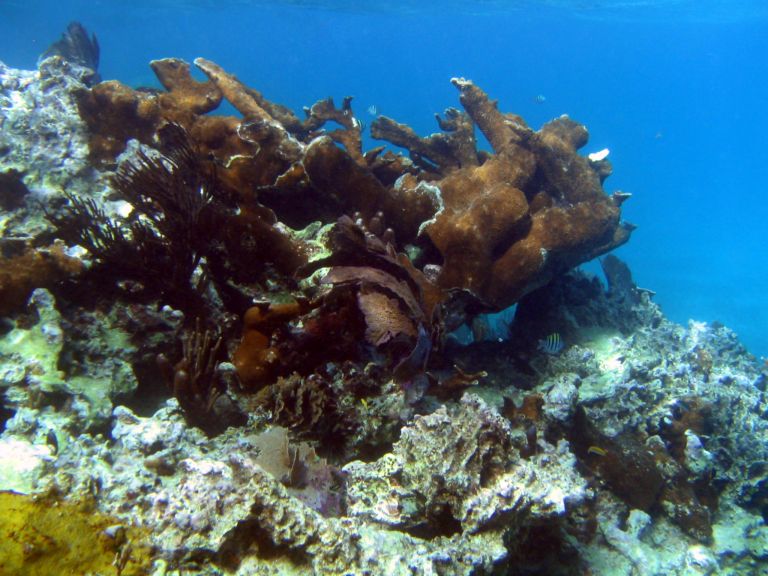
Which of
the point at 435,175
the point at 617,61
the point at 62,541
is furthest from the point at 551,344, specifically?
the point at 617,61

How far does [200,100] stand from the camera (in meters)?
6.48

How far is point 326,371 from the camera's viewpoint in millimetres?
3549

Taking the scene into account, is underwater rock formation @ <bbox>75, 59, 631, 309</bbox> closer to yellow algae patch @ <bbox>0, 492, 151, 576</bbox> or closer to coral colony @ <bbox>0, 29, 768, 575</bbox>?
coral colony @ <bbox>0, 29, 768, 575</bbox>

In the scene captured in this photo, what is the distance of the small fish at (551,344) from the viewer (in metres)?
5.44

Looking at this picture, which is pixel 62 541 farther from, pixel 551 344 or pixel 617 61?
pixel 617 61

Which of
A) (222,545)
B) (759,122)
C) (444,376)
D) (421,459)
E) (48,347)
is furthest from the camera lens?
(759,122)

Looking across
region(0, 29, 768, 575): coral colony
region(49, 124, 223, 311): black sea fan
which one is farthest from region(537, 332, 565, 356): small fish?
region(49, 124, 223, 311): black sea fan

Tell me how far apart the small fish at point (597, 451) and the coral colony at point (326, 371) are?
19mm

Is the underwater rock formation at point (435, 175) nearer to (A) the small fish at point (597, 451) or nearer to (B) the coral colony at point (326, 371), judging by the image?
(B) the coral colony at point (326, 371)

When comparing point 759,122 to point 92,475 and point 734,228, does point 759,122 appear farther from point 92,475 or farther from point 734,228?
point 92,475

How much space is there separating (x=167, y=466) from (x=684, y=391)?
5756 millimetres

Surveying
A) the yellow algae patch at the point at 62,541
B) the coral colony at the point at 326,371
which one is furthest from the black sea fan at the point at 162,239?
the yellow algae patch at the point at 62,541

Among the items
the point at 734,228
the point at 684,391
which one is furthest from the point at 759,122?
the point at 684,391

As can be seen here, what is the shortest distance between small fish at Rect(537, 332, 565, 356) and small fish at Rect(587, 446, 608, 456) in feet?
4.17
